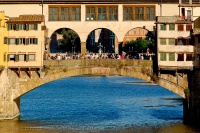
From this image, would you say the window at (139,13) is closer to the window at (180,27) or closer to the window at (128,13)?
the window at (128,13)

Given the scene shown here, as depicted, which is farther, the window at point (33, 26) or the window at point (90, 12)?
the window at point (90, 12)

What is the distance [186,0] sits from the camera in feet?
306

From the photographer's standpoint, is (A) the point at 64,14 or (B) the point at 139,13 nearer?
(B) the point at 139,13

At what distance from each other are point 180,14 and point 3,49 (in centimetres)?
2011

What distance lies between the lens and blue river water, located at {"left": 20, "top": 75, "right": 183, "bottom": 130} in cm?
8812

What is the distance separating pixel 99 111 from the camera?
10006cm

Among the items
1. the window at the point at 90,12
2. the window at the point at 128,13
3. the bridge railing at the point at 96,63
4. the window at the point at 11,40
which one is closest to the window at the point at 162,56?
the bridge railing at the point at 96,63

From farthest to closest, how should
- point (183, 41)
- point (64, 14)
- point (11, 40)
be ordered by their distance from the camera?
point (64, 14) → point (11, 40) → point (183, 41)

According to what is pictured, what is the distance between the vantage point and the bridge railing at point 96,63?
89.1 m

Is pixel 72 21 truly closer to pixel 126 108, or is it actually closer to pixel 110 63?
pixel 110 63

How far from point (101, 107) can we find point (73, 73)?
17.9 m

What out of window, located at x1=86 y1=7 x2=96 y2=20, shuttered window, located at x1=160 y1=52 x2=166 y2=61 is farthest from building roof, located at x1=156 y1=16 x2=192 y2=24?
window, located at x1=86 y1=7 x2=96 y2=20

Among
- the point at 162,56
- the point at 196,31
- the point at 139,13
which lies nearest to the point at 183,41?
the point at 196,31

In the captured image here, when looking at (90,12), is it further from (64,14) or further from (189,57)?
(189,57)
